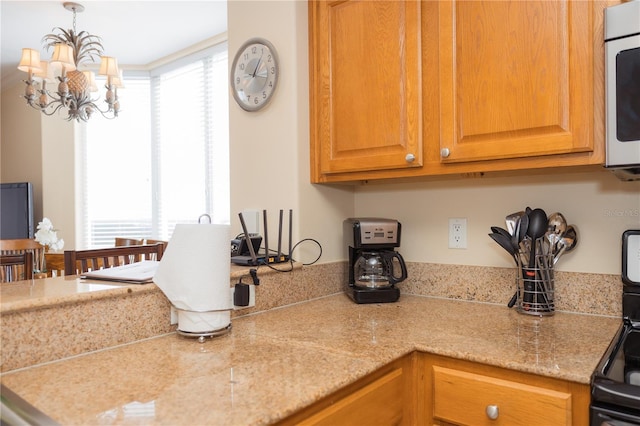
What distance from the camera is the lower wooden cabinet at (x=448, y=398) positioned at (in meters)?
0.99

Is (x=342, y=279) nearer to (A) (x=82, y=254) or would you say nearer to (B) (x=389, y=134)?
(B) (x=389, y=134)

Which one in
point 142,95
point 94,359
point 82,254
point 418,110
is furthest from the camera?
point 142,95

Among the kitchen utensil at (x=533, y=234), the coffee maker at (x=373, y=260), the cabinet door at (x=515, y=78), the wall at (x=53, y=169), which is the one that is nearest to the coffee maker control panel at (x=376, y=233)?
the coffee maker at (x=373, y=260)

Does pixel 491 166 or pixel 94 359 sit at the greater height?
pixel 491 166

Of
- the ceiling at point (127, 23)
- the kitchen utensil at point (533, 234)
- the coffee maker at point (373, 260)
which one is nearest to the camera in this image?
the kitchen utensil at point (533, 234)

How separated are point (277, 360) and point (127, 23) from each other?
10.9ft

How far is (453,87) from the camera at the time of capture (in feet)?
4.78

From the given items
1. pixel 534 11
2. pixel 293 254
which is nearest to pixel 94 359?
pixel 293 254

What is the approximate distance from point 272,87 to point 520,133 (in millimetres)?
946

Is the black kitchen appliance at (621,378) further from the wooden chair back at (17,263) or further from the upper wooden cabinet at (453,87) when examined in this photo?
the wooden chair back at (17,263)

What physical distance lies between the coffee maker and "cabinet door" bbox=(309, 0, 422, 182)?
239 millimetres

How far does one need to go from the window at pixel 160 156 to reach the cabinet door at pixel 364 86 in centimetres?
195

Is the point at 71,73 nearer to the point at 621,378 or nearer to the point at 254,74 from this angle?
the point at 254,74

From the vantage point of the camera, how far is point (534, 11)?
1315 mm
